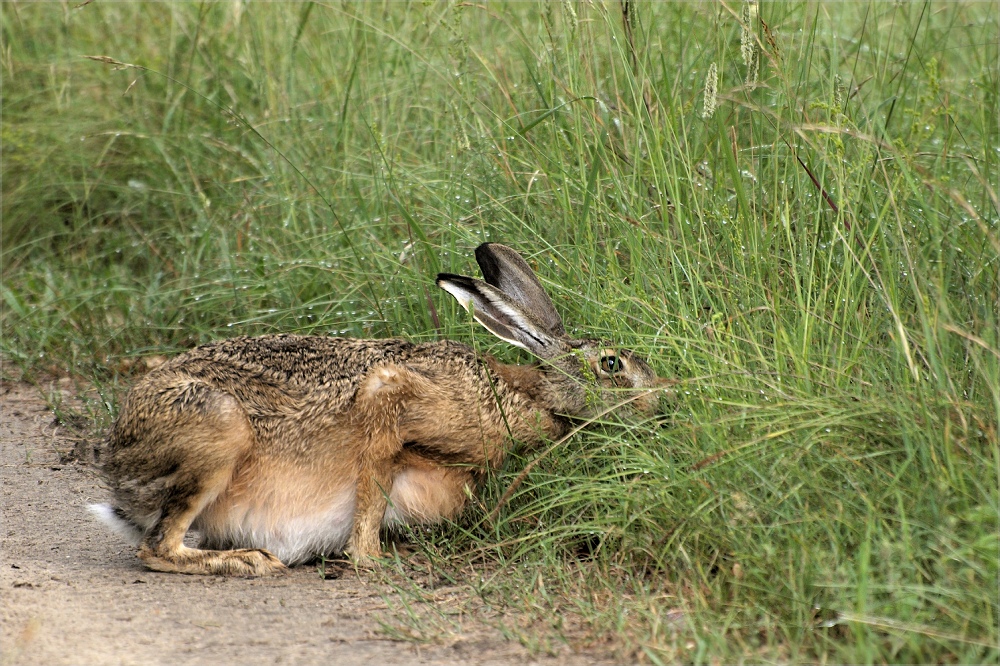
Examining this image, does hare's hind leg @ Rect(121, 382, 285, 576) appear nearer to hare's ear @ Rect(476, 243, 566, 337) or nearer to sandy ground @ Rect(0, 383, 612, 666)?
sandy ground @ Rect(0, 383, 612, 666)

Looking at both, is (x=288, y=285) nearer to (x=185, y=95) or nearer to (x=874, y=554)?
(x=185, y=95)

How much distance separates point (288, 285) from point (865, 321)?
2.71m

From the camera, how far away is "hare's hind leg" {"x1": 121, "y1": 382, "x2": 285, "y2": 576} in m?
4.27

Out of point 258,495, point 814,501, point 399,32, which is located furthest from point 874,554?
point 399,32

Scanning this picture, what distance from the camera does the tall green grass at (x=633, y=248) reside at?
343cm

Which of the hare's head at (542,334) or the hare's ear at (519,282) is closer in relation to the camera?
the hare's head at (542,334)

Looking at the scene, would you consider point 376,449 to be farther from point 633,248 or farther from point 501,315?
point 633,248

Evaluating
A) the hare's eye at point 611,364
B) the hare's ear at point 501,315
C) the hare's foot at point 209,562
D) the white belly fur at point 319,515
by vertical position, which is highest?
the hare's ear at point 501,315

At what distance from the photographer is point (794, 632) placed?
3.23 meters

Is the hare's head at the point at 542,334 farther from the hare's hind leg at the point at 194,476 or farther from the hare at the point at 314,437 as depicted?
the hare's hind leg at the point at 194,476

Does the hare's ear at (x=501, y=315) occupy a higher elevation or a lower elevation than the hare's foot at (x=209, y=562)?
higher

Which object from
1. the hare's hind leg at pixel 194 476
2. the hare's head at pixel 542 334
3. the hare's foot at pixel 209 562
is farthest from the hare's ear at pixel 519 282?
the hare's foot at pixel 209 562

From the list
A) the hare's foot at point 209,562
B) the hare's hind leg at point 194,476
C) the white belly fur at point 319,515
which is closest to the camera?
the hare's hind leg at point 194,476

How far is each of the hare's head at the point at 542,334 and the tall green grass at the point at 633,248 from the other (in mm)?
111
